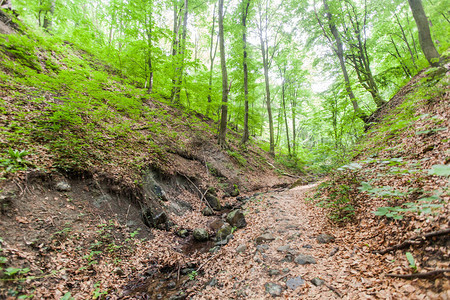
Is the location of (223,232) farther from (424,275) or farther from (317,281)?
(424,275)

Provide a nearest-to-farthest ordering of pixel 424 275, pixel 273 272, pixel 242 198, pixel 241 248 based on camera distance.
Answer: pixel 424 275 → pixel 273 272 → pixel 241 248 → pixel 242 198

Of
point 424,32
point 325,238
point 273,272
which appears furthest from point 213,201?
point 424,32

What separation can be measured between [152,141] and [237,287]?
6424 millimetres

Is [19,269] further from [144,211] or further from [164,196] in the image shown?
[164,196]

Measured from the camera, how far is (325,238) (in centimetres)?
403

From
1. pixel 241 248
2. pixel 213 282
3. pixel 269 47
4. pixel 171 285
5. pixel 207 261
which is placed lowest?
pixel 171 285

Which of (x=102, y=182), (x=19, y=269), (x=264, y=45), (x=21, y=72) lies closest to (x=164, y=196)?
(x=102, y=182)

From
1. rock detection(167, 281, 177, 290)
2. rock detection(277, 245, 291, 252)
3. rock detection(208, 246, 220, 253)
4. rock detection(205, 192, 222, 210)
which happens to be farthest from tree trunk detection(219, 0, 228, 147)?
rock detection(167, 281, 177, 290)

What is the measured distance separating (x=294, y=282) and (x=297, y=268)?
0.35 metres

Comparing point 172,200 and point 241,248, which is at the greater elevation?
point 172,200

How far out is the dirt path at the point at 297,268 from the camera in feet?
8.50

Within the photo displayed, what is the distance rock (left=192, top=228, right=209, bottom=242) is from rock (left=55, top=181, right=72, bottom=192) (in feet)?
12.0

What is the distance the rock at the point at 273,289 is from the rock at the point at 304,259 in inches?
27.5

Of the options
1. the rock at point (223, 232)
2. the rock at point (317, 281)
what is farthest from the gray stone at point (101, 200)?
the rock at point (317, 281)
